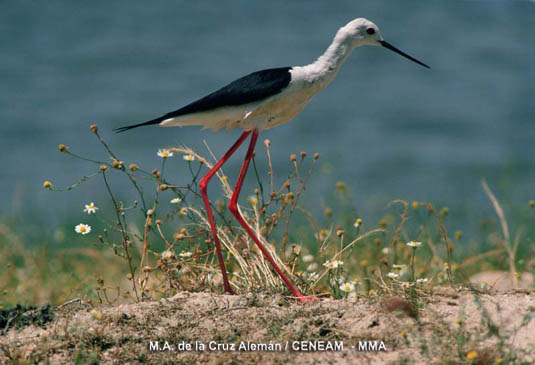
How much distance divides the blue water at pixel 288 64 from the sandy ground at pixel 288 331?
5686mm

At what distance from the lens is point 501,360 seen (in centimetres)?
291

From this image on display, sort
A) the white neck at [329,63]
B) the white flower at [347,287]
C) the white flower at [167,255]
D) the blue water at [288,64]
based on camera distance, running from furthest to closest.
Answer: the blue water at [288,64], the white neck at [329,63], the white flower at [167,255], the white flower at [347,287]

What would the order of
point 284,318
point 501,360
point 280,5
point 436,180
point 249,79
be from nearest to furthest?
point 501,360
point 284,318
point 249,79
point 436,180
point 280,5

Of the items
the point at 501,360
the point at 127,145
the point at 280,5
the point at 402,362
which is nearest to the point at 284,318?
the point at 402,362

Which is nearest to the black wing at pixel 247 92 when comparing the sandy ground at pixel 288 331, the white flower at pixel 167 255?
the white flower at pixel 167 255

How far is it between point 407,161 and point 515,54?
18.2ft

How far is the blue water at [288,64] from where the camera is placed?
1221cm

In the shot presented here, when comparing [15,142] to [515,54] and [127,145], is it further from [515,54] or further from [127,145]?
[515,54]

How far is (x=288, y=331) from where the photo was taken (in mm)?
3479

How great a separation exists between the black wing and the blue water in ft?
16.6

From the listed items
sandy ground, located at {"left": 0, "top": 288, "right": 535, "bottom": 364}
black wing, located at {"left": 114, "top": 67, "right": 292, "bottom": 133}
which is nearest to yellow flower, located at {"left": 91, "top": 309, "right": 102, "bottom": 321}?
sandy ground, located at {"left": 0, "top": 288, "right": 535, "bottom": 364}

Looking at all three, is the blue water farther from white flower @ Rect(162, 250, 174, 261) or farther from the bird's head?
white flower @ Rect(162, 250, 174, 261)

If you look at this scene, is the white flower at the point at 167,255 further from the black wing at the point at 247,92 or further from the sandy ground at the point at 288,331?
the black wing at the point at 247,92

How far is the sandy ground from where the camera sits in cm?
320
